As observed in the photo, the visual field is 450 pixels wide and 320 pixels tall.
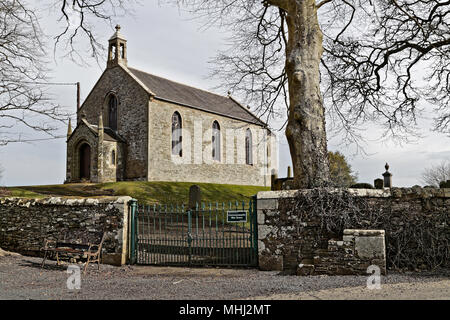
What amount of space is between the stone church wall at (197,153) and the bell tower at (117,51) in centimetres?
536

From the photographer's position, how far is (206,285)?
23.5ft

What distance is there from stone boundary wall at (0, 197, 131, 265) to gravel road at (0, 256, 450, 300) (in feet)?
3.51

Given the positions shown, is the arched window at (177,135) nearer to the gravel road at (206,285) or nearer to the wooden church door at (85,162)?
the wooden church door at (85,162)

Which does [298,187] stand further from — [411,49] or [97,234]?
[411,49]

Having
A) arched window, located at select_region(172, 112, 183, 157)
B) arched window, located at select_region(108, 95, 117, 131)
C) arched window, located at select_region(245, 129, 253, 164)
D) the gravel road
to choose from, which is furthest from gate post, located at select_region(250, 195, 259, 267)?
arched window, located at select_region(245, 129, 253, 164)

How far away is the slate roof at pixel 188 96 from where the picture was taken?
28.8 meters

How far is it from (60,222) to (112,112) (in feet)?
65.5

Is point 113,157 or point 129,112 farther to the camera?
point 129,112

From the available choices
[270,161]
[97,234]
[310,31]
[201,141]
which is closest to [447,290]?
[310,31]

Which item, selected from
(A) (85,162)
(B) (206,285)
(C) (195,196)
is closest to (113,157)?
(A) (85,162)

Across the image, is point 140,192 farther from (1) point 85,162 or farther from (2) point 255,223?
(2) point 255,223

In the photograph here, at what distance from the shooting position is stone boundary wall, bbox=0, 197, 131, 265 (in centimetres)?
993

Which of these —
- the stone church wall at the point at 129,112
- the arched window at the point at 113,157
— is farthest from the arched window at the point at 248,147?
the arched window at the point at 113,157

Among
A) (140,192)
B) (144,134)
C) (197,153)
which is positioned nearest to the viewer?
(140,192)
